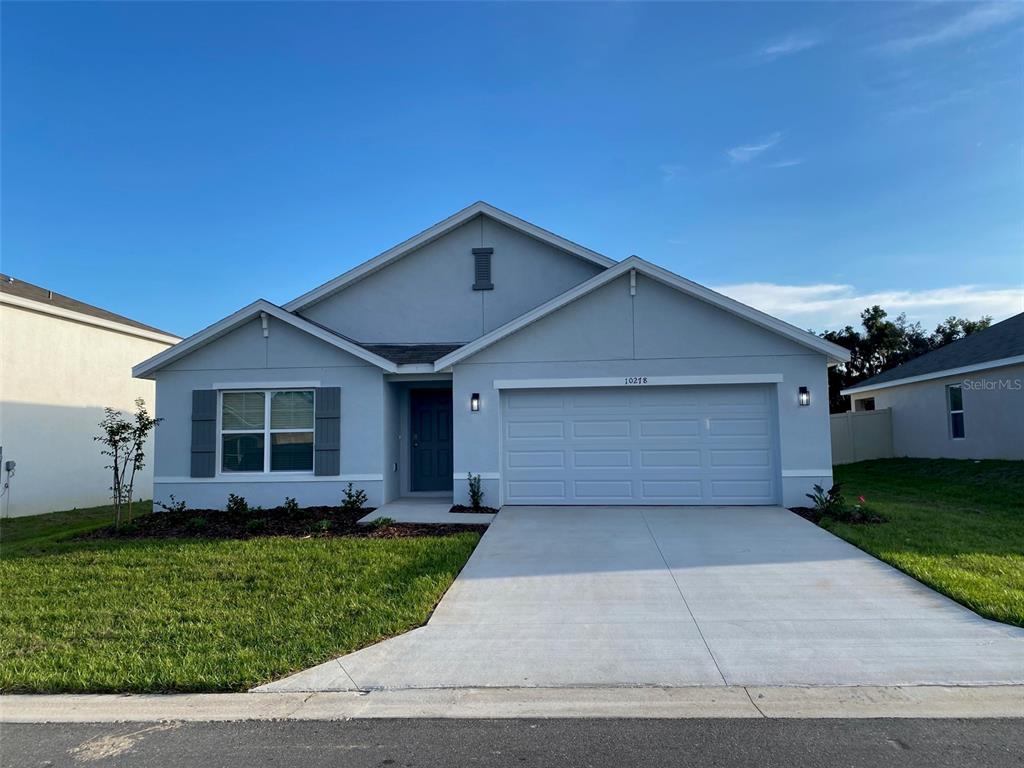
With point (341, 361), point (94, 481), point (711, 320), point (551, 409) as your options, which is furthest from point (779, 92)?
point (94, 481)

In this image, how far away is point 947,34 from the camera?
10758 millimetres

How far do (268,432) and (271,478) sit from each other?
885 millimetres

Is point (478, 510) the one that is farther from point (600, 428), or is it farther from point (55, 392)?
point (55, 392)

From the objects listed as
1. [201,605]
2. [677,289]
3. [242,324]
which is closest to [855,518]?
[677,289]

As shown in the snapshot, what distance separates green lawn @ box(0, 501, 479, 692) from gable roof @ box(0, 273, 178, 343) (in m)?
7.00

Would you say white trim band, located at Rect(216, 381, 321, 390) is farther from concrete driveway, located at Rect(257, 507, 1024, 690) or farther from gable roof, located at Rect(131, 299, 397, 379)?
concrete driveway, located at Rect(257, 507, 1024, 690)

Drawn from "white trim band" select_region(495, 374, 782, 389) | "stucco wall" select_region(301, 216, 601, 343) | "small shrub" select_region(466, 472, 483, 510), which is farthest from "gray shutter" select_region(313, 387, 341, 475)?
"white trim band" select_region(495, 374, 782, 389)

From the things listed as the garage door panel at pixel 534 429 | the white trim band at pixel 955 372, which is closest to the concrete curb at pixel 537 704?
the garage door panel at pixel 534 429

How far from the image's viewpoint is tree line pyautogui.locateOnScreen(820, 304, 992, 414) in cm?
3653

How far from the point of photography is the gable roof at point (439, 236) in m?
14.2

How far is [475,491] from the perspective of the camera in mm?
11570

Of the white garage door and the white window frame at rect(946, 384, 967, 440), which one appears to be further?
the white window frame at rect(946, 384, 967, 440)

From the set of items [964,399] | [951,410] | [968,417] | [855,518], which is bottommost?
[855,518]

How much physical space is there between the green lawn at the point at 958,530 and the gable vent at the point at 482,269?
834cm
